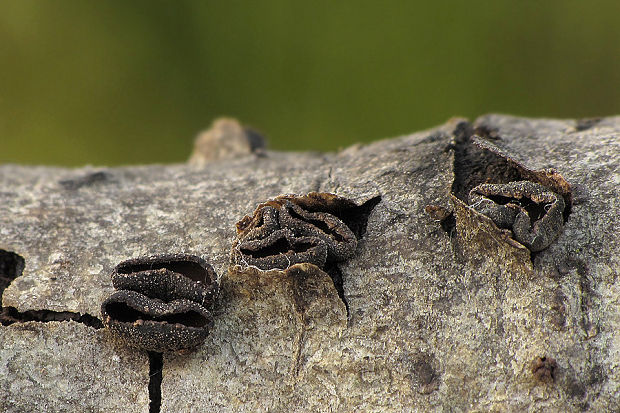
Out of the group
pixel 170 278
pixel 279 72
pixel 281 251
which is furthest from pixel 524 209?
pixel 279 72

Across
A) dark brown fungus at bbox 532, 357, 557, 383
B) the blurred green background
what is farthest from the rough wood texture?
the blurred green background

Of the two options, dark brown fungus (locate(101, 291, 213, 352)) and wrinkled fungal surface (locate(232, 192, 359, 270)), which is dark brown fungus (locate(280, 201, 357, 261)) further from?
dark brown fungus (locate(101, 291, 213, 352))

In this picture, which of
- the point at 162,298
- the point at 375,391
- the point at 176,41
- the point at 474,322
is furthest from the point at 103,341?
the point at 176,41

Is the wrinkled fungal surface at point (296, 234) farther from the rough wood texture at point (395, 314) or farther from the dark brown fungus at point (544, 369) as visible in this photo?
the dark brown fungus at point (544, 369)

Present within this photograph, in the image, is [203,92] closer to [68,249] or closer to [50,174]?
[50,174]

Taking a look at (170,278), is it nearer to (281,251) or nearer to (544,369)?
(281,251)

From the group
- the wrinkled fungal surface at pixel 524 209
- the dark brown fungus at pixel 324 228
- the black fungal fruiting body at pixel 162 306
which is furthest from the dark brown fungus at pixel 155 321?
the wrinkled fungal surface at pixel 524 209
